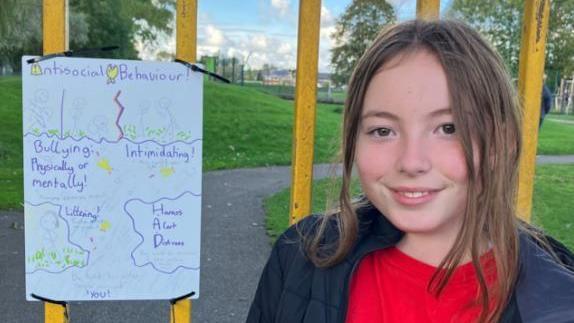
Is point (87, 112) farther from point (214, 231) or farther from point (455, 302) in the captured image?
point (214, 231)

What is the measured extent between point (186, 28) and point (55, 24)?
0.44 metres

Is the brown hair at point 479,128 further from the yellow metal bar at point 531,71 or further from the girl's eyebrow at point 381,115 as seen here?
the yellow metal bar at point 531,71

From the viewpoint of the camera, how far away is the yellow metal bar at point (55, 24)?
199 centimetres

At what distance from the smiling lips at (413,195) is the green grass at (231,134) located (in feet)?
Answer: 21.4

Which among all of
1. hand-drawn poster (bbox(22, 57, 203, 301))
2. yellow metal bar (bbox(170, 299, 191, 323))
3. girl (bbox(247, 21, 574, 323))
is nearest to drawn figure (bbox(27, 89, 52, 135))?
hand-drawn poster (bbox(22, 57, 203, 301))

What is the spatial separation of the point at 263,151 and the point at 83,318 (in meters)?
8.06

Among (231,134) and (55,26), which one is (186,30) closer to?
(55,26)

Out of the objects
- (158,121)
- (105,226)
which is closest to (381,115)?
(158,121)

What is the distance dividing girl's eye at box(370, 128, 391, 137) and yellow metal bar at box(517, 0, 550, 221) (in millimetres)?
966

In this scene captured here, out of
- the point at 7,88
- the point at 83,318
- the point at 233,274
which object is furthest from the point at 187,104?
the point at 7,88

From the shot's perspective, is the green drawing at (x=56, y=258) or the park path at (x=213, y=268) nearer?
the green drawing at (x=56, y=258)

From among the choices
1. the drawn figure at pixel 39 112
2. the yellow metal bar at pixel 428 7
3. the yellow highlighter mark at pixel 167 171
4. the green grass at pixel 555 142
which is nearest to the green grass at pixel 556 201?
the green grass at pixel 555 142

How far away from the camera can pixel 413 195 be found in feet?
4.65

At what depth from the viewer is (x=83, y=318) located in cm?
417
